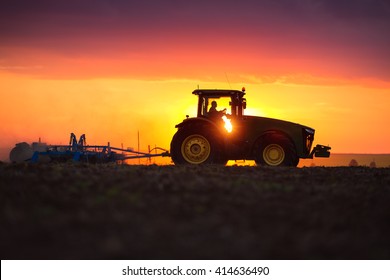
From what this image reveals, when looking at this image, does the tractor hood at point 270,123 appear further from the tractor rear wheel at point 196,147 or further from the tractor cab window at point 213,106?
the tractor rear wheel at point 196,147

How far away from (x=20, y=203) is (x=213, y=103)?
461 inches

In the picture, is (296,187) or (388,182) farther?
(388,182)

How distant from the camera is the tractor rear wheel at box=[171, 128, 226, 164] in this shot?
20875 mm

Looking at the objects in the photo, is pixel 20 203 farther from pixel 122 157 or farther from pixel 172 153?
pixel 122 157

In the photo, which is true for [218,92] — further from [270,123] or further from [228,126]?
[270,123]

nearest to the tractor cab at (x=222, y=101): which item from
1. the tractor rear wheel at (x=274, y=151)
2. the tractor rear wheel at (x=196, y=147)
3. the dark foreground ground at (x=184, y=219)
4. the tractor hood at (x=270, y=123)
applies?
the tractor hood at (x=270, y=123)

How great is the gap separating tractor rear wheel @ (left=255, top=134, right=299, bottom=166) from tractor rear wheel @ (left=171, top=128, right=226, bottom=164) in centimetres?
135

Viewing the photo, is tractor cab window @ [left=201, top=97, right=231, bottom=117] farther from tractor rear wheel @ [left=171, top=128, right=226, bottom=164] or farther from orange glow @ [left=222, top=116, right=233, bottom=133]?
tractor rear wheel @ [left=171, top=128, right=226, bottom=164]

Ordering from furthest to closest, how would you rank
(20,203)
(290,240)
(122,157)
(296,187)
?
(122,157) → (296,187) → (20,203) → (290,240)

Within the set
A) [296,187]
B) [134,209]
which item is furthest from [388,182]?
[134,209]

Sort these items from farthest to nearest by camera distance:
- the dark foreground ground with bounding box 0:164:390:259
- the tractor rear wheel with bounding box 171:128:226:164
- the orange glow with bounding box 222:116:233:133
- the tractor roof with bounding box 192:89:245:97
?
the tractor roof with bounding box 192:89:245:97, the orange glow with bounding box 222:116:233:133, the tractor rear wheel with bounding box 171:128:226:164, the dark foreground ground with bounding box 0:164:390:259

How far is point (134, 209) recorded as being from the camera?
9.66 meters

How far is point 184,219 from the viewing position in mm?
9023

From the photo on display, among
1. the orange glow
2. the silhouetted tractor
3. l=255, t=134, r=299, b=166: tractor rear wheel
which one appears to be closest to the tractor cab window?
the silhouetted tractor
